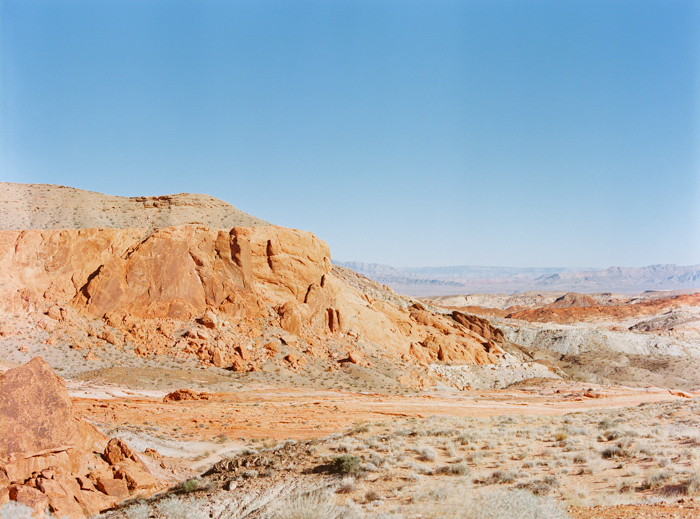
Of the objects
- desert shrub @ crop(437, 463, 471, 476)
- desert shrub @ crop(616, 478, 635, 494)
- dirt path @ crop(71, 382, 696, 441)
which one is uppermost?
desert shrub @ crop(616, 478, 635, 494)

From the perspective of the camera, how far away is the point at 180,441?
16016 mm

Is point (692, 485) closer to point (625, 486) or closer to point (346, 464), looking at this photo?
point (625, 486)

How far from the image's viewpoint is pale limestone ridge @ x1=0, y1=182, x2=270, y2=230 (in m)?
43.2

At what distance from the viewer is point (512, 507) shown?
802 cm

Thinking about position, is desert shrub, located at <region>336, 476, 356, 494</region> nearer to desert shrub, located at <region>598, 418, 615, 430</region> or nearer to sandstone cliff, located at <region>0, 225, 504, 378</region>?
desert shrub, located at <region>598, 418, 615, 430</region>

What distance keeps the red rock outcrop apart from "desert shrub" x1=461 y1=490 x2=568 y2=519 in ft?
22.8

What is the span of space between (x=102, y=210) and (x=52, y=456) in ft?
138

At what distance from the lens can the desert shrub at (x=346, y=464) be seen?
10609 mm

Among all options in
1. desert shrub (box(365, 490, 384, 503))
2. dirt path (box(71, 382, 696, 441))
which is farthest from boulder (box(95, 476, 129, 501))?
dirt path (box(71, 382, 696, 441))

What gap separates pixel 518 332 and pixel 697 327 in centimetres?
2671

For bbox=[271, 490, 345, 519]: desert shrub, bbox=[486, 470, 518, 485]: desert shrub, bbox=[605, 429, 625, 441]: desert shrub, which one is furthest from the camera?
bbox=[605, 429, 625, 441]: desert shrub

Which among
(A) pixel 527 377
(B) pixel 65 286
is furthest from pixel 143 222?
(A) pixel 527 377

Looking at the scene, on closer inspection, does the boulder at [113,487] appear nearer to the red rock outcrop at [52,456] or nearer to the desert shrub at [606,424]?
the red rock outcrop at [52,456]

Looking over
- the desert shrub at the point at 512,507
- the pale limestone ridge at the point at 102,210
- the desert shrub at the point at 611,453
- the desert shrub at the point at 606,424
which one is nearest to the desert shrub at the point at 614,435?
the desert shrub at the point at 606,424
